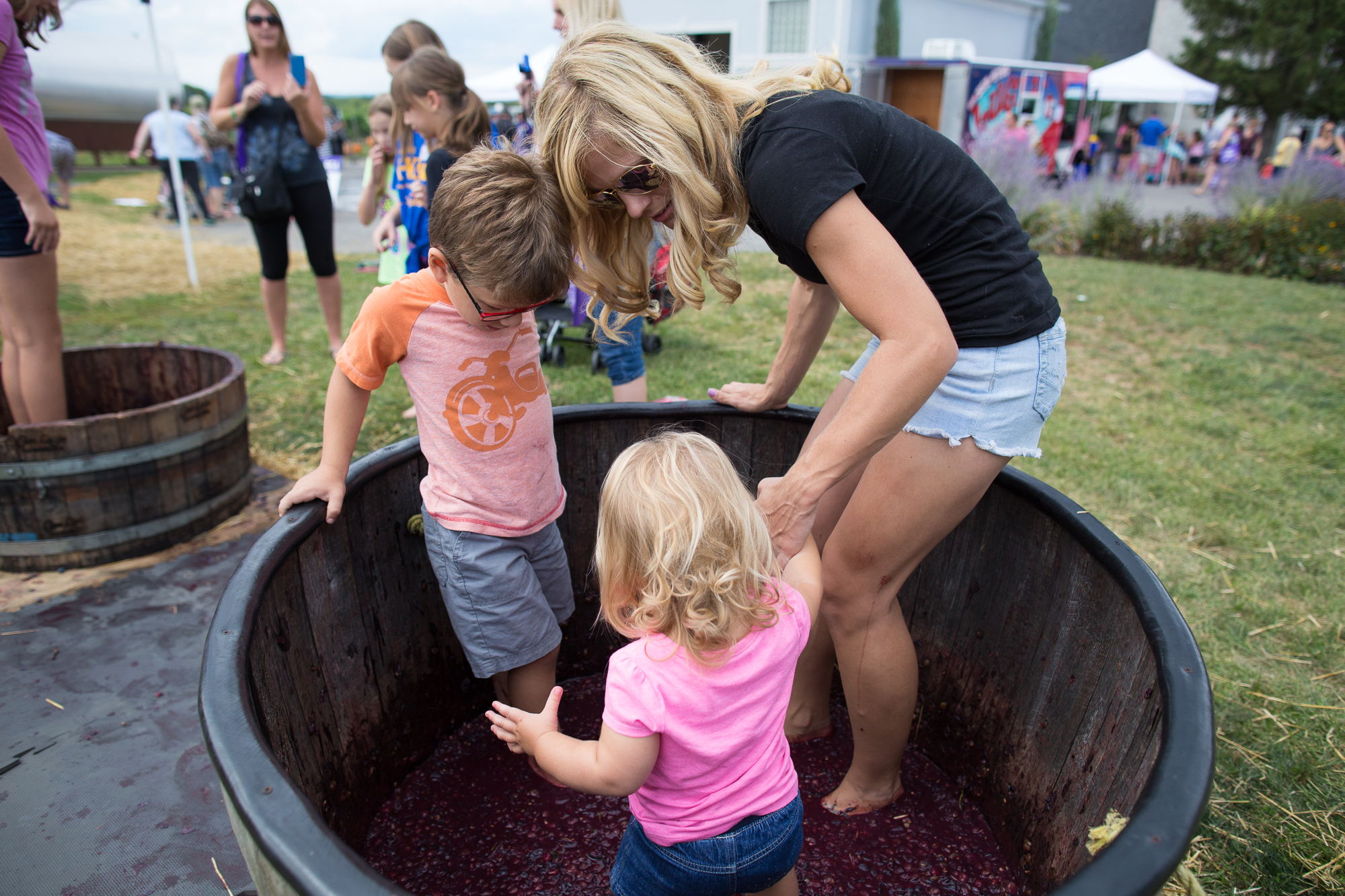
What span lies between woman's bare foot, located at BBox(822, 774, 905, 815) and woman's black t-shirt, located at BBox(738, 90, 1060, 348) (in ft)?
3.66

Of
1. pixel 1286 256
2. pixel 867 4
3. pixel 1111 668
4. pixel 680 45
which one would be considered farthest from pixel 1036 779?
pixel 867 4

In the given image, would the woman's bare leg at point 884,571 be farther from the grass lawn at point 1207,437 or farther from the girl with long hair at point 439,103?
the girl with long hair at point 439,103

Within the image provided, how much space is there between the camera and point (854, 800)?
192 cm

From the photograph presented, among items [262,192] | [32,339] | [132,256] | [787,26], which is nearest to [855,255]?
[32,339]

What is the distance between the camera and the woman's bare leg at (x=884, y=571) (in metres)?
1.57

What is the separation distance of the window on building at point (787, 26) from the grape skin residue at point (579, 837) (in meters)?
16.9

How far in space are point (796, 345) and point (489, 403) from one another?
2.77 ft

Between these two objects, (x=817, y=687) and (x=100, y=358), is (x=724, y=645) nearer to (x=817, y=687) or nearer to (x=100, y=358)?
(x=817, y=687)

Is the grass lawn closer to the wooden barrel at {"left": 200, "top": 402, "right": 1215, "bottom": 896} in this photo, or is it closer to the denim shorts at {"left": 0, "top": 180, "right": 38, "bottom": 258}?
the wooden barrel at {"left": 200, "top": 402, "right": 1215, "bottom": 896}

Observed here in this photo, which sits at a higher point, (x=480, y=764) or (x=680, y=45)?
(x=680, y=45)

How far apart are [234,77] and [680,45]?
13.0 ft

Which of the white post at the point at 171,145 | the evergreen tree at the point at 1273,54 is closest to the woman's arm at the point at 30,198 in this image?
the white post at the point at 171,145

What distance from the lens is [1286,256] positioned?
8766 mm

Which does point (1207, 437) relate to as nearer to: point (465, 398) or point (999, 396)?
point (999, 396)
